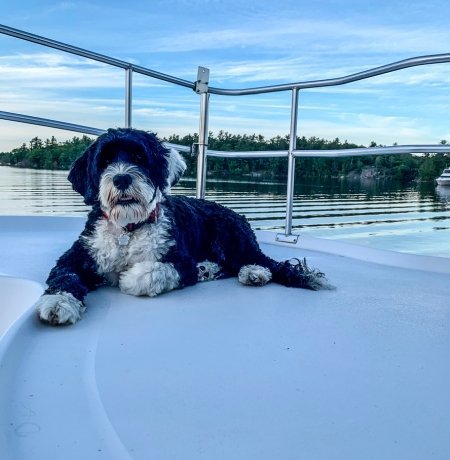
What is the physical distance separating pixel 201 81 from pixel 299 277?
210 centimetres

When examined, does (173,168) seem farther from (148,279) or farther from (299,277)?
(299,277)

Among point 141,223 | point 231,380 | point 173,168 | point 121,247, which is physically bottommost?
point 231,380

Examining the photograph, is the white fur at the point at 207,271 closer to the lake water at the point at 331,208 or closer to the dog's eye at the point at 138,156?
the dog's eye at the point at 138,156

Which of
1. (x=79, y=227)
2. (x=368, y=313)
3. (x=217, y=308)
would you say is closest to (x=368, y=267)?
(x=368, y=313)

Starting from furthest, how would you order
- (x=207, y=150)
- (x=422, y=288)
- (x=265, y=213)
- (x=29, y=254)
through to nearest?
(x=265, y=213) < (x=207, y=150) < (x=29, y=254) < (x=422, y=288)

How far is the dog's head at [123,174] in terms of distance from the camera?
2191mm

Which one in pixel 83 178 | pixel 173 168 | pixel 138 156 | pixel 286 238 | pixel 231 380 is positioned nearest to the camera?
pixel 231 380

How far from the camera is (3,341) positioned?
57.2 inches

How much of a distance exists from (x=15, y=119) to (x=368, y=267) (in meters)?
2.41

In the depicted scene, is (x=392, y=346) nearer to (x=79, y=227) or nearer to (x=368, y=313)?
(x=368, y=313)

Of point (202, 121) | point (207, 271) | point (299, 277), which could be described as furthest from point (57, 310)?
point (202, 121)

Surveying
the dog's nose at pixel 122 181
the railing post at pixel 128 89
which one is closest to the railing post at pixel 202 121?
the railing post at pixel 128 89

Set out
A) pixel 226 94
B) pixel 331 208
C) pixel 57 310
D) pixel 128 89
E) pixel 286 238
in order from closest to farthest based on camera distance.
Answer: pixel 57 310
pixel 128 89
pixel 286 238
pixel 226 94
pixel 331 208

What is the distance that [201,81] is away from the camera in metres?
3.91
